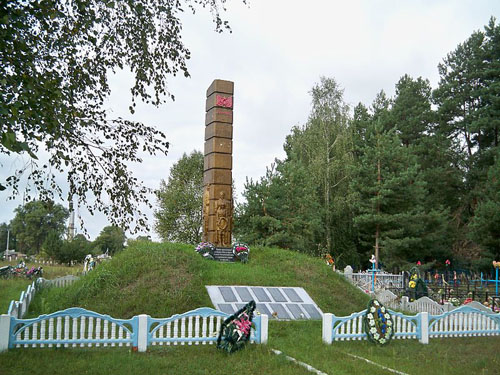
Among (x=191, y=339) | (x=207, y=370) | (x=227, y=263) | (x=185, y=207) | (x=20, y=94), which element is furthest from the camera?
(x=185, y=207)

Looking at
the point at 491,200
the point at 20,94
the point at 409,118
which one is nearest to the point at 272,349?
the point at 20,94

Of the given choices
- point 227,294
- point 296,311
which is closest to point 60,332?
point 227,294

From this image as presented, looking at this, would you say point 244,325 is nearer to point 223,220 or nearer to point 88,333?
point 88,333

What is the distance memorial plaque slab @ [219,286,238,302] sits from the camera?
11.7 metres

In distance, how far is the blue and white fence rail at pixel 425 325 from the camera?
26.9 ft

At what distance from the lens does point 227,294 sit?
1198 cm

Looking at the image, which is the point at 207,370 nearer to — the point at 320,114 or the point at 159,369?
the point at 159,369

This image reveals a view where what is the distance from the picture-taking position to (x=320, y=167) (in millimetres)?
28531

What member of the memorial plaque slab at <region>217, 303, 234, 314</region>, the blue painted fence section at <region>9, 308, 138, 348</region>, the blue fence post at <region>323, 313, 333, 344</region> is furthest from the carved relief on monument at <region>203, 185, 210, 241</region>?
the blue painted fence section at <region>9, 308, 138, 348</region>

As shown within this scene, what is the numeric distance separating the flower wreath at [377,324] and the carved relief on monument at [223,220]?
8.83 metres

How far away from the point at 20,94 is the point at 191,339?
16.1ft

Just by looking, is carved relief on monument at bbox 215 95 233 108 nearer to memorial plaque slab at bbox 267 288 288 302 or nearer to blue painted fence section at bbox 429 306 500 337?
memorial plaque slab at bbox 267 288 288 302

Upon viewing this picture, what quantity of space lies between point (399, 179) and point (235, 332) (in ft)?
66.2

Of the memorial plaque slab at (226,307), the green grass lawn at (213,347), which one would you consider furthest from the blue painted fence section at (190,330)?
the memorial plaque slab at (226,307)
